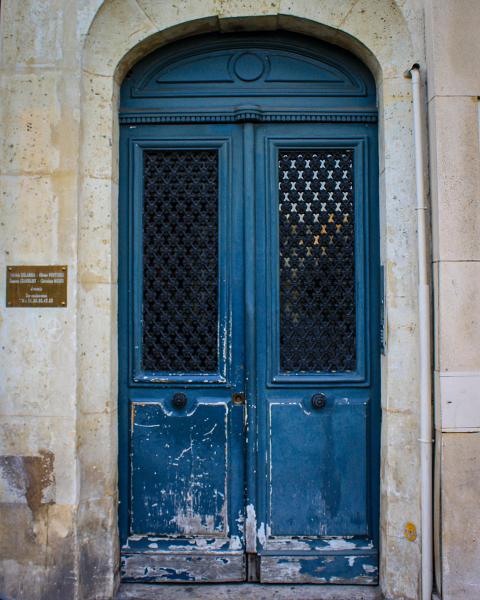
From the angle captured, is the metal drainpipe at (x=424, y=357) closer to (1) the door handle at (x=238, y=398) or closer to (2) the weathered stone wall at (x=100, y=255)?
(2) the weathered stone wall at (x=100, y=255)

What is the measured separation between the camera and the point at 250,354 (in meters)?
3.94

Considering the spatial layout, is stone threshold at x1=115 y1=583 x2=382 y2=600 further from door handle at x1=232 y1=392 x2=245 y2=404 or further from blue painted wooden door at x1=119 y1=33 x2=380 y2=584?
door handle at x1=232 y1=392 x2=245 y2=404

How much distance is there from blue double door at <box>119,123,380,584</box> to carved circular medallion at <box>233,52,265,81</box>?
38 centimetres

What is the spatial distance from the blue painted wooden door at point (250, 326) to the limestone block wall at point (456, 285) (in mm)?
520

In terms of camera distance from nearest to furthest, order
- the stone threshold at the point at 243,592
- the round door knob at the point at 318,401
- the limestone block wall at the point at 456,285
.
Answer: the limestone block wall at the point at 456,285
the stone threshold at the point at 243,592
the round door knob at the point at 318,401

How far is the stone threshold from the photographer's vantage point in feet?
12.3

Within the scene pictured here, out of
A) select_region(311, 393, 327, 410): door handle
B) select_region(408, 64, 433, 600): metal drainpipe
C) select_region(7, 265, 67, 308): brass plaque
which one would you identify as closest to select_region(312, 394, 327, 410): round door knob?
select_region(311, 393, 327, 410): door handle

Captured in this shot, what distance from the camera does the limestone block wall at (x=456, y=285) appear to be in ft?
11.4

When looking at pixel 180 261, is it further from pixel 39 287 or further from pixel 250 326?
pixel 39 287

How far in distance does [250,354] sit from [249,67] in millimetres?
2038

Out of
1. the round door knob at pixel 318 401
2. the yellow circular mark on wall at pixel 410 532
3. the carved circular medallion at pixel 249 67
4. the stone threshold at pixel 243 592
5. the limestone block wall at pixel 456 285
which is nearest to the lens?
the limestone block wall at pixel 456 285

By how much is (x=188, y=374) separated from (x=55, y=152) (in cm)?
172

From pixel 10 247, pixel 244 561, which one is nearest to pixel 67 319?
pixel 10 247

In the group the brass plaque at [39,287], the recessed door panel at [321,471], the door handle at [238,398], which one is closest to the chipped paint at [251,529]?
the recessed door panel at [321,471]
